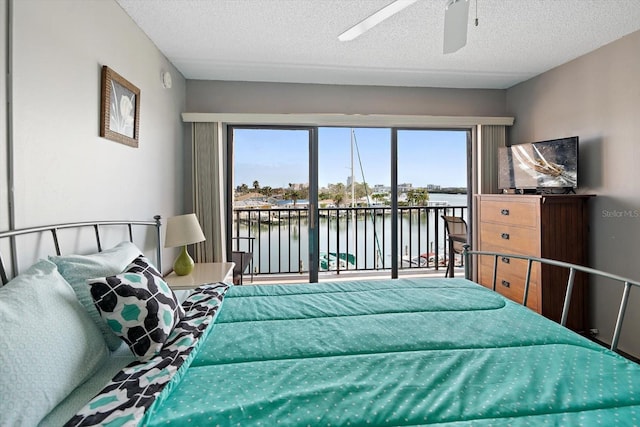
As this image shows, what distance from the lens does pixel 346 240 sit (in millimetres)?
4957

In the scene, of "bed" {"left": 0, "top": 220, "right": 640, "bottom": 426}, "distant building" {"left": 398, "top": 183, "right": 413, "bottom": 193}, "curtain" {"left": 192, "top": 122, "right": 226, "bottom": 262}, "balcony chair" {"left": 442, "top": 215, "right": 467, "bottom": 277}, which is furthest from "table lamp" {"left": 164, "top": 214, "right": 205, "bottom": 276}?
"balcony chair" {"left": 442, "top": 215, "right": 467, "bottom": 277}

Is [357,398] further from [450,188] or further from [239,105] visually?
[450,188]

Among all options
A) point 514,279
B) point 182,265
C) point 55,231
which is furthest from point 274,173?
point 514,279

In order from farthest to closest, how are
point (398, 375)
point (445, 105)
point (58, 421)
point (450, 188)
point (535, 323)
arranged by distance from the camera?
point (450, 188)
point (445, 105)
point (535, 323)
point (398, 375)
point (58, 421)

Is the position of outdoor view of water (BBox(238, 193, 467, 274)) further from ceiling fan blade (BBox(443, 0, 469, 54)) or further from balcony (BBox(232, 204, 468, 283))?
ceiling fan blade (BBox(443, 0, 469, 54))

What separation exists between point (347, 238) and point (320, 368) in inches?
152

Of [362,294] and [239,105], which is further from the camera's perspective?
[239,105]

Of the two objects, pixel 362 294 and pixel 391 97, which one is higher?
pixel 391 97

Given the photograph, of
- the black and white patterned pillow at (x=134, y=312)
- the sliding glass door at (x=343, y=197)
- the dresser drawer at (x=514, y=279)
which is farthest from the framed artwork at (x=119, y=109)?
the dresser drawer at (x=514, y=279)

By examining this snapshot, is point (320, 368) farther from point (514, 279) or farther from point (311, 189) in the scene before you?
point (311, 189)

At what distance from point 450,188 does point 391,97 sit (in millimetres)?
1408

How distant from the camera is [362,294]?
1.93m

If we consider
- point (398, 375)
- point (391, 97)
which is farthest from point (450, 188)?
point (398, 375)

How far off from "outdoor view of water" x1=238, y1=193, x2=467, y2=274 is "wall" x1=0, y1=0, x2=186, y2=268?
1.87m
